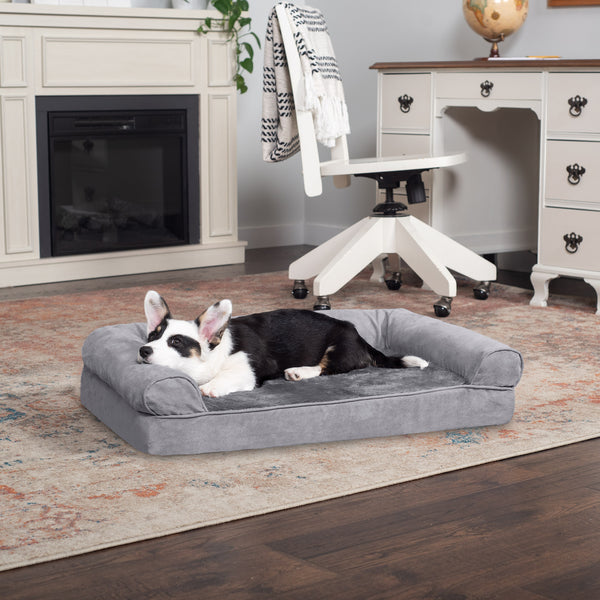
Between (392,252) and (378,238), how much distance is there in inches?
3.3

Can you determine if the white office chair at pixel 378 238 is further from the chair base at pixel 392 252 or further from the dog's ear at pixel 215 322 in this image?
the dog's ear at pixel 215 322

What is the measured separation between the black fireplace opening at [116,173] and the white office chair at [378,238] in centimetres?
93

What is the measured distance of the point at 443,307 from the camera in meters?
3.29

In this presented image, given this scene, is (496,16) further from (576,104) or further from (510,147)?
(576,104)

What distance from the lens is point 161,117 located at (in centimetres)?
420

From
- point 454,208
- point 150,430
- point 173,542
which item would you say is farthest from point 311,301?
point 173,542

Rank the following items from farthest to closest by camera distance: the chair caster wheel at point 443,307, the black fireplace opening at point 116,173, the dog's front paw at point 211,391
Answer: the black fireplace opening at point 116,173 → the chair caster wheel at point 443,307 → the dog's front paw at point 211,391

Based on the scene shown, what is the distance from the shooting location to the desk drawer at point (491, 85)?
3360mm

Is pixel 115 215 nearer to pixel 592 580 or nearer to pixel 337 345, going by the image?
pixel 337 345

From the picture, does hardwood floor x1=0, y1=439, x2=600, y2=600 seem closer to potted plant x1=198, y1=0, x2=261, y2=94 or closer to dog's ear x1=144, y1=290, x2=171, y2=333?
dog's ear x1=144, y1=290, x2=171, y2=333

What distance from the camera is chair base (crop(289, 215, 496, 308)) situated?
336cm

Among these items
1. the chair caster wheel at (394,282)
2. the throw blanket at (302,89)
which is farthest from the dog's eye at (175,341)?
the chair caster wheel at (394,282)

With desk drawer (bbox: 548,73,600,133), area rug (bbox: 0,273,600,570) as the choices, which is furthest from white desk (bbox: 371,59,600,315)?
area rug (bbox: 0,273,600,570)

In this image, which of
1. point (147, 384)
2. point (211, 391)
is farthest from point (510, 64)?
point (147, 384)
